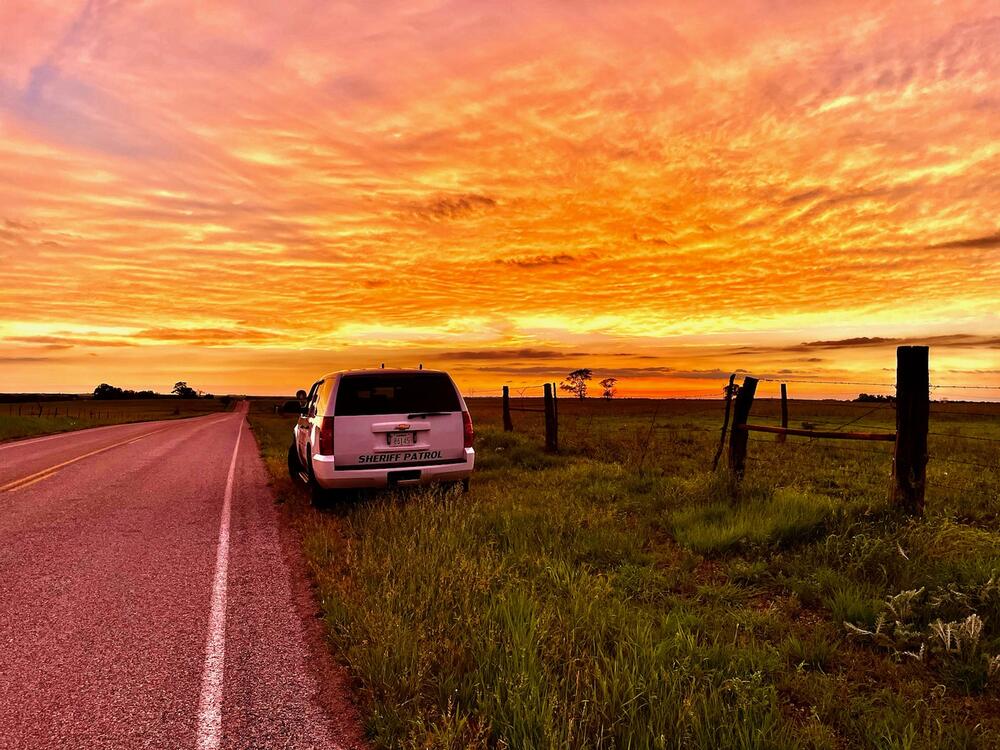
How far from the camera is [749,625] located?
15.4 ft

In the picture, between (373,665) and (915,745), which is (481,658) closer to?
(373,665)

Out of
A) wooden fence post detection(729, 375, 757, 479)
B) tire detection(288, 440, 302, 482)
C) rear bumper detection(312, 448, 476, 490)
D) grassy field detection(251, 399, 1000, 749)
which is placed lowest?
grassy field detection(251, 399, 1000, 749)

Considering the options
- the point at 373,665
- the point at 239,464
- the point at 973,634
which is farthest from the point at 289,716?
the point at 239,464

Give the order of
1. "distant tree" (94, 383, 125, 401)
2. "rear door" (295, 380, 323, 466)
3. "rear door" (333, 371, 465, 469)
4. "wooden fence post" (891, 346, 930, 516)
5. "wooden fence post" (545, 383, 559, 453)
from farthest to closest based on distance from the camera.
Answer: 1. "distant tree" (94, 383, 125, 401)
2. "wooden fence post" (545, 383, 559, 453)
3. "rear door" (295, 380, 323, 466)
4. "rear door" (333, 371, 465, 469)
5. "wooden fence post" (891, 346, 930, 516)

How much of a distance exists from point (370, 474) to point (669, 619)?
493cm

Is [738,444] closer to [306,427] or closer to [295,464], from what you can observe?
[306,427]

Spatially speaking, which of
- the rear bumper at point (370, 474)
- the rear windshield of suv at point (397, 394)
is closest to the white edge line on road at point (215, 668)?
the rear bumper at point (370, 474)

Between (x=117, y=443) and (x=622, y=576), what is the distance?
74.3 ft

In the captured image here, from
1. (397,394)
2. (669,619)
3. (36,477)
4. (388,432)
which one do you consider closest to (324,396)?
(397,394)

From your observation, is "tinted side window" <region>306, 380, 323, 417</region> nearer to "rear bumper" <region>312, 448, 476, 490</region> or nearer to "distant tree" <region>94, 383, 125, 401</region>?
"rear bumper" <region>312, 448, 476, 490</region>

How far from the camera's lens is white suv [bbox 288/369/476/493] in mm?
8414

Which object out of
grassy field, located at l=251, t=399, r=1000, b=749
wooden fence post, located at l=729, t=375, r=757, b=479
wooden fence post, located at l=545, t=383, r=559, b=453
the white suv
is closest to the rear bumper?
the white suv

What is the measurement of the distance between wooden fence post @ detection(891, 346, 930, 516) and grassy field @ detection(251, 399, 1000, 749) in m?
0.28

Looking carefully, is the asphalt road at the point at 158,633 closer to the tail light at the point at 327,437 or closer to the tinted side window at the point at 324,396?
the tail light at the point at 327,437
